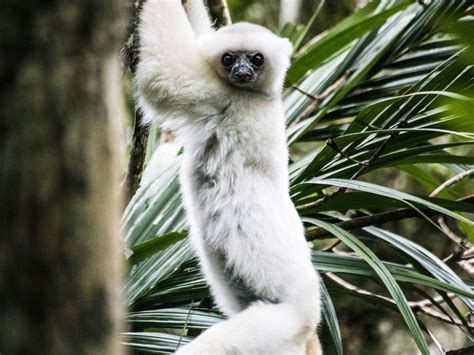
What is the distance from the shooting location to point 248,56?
14.5 ft

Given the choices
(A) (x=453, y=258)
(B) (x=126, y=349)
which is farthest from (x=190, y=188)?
(A) (x=453, y=258)

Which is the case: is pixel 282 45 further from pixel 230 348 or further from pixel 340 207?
pixel 230 348

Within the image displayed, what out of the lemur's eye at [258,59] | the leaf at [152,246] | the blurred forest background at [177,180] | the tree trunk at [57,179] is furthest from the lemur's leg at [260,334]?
the tree trunk at [57,179]

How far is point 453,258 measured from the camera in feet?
15.1

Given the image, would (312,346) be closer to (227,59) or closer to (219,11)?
(227,59)

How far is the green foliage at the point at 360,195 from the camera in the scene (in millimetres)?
3912

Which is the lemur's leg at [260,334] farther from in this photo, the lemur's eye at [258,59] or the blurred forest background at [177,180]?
the lemur's eye at [258,59]

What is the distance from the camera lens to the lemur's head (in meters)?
4.11

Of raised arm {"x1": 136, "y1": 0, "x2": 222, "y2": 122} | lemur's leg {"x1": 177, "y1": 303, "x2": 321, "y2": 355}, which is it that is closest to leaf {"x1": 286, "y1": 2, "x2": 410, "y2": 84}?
raised arm {"x1": 136, "y1": 0, "x2": 222, "y2": 122}

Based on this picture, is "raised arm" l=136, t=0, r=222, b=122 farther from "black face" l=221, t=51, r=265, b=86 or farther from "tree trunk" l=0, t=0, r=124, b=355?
"tree trunk" l=0, t=0, r=124, b=355

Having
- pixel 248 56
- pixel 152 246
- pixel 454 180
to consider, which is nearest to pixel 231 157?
pixel 152 246

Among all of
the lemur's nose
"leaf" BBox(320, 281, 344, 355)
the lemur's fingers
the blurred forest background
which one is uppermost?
the lemur's nose

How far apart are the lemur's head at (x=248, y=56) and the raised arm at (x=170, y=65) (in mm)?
168

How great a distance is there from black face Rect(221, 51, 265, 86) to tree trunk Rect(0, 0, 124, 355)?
2.82 m
